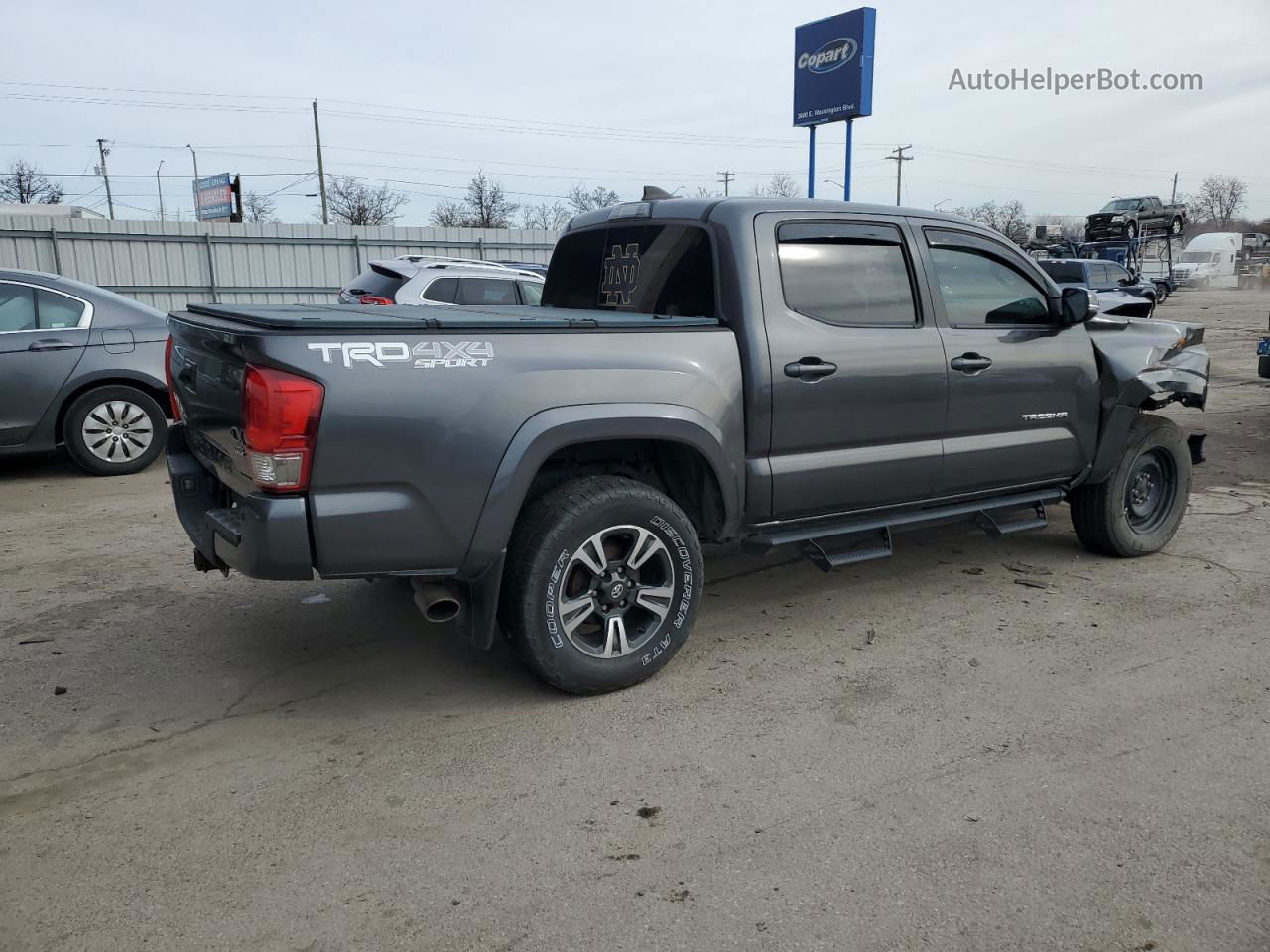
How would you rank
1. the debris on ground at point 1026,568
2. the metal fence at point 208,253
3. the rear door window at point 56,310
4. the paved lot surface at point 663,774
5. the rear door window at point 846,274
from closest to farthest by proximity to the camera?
the paved lot surface at point 663,774, the rear door window at point 846,274, the debris on ground at point 1026,568, the rear door window at point 56,310, the metal fence at point 208,253

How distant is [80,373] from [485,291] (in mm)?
5284

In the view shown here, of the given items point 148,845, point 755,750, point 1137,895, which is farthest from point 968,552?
point 148,845

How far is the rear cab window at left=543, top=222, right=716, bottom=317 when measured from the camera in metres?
4.48

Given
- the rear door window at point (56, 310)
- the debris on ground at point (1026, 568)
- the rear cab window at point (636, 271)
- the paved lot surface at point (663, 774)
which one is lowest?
the debris on ground at point (1026, 568)

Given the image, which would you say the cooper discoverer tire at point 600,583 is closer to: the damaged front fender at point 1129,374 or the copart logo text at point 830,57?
the damaged front fender at point 1129,374

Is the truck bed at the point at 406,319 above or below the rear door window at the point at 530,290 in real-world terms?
above

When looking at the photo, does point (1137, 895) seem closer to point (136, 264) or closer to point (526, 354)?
point (526, 354)

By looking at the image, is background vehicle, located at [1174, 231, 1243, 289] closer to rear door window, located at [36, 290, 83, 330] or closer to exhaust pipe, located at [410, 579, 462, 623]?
rear door window, located at [36, 290, 83, 330]

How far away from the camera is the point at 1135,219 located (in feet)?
117

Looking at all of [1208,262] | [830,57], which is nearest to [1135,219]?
[1208,262]

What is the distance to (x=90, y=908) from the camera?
268 centimetres

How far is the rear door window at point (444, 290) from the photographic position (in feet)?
38.7

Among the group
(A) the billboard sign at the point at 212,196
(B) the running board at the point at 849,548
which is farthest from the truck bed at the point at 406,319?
(A) the billboard sign at the point at 212,196

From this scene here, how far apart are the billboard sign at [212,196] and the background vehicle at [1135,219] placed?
41.0m
